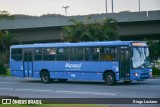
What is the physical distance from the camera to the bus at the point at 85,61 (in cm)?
2586

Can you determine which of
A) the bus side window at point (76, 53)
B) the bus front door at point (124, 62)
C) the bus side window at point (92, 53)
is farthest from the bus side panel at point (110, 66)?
the bus side window at point (76, 53)

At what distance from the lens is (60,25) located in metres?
59.7

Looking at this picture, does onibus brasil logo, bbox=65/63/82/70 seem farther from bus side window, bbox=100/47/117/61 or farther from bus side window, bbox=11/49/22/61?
bus side window, bbox=11/49/22/61

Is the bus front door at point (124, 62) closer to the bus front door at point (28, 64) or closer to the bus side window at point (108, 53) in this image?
the bus side window at point (108, 53)

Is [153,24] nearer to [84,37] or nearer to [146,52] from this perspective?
[84,37]

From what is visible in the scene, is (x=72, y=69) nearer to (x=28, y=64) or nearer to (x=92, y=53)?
(x=92, y=53)

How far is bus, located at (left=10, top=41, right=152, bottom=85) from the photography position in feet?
84.8

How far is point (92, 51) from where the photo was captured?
2745 cm

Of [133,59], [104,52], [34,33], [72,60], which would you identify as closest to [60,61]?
[72,60]


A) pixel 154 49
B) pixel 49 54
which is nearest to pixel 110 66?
pixel 49 54

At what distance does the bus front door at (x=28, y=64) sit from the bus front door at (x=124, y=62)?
24.8ft

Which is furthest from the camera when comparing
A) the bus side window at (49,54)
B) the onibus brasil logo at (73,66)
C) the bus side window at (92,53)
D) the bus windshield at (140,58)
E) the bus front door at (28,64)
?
the bus front door at (28,64)

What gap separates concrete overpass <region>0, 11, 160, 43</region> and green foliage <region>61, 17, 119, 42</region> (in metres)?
5.18

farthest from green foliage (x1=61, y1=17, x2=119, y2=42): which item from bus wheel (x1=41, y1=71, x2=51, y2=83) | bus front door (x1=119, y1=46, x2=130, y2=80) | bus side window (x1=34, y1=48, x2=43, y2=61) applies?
bus front door (x1=119, y1=46, x2=130, y2=80)
